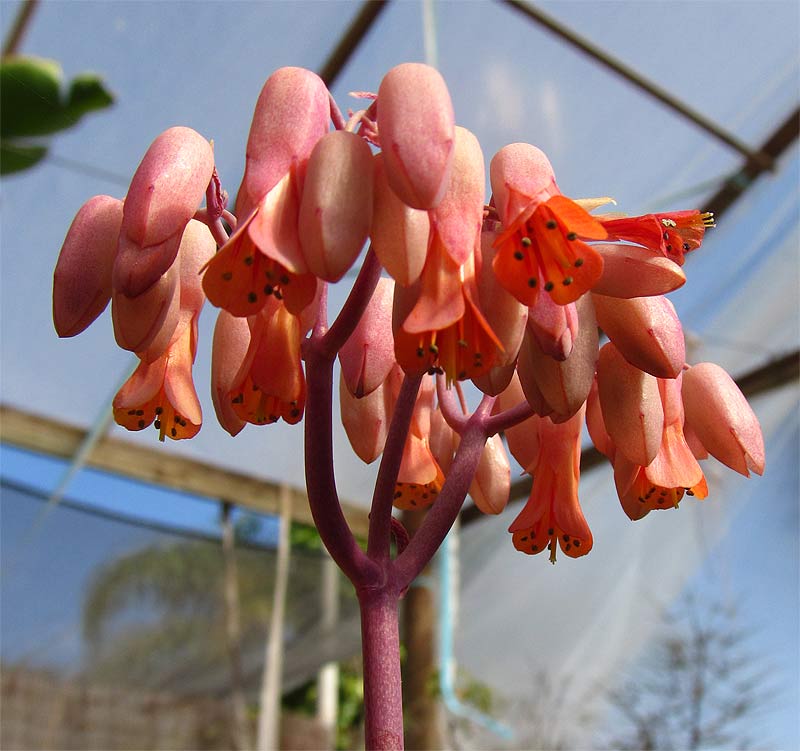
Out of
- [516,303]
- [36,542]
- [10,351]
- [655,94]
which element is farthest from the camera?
[36,542]

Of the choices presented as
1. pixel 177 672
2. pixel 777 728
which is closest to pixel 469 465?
pixel 777 728

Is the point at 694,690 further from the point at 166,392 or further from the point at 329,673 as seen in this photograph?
the point at 166,392

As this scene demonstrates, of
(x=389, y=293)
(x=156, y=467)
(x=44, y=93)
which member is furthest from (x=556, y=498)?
(x=156, y=467)

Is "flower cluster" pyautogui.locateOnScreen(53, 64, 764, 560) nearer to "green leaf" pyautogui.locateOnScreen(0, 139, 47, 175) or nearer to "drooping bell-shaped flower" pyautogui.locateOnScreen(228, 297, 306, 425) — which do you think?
"drooping bell-shaped flower" pyautogui.locateOnScreen(228, 297, 306, 425)

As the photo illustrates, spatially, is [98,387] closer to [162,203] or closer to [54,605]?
[54,605]

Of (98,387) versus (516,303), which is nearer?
(516,303)

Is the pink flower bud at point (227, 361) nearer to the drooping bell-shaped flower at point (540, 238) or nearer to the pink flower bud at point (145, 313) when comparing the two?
the pink flower bud at point (145, 313)

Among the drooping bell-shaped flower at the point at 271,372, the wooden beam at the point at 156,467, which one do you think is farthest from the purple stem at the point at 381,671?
the wooden beam at the point at 156,467
